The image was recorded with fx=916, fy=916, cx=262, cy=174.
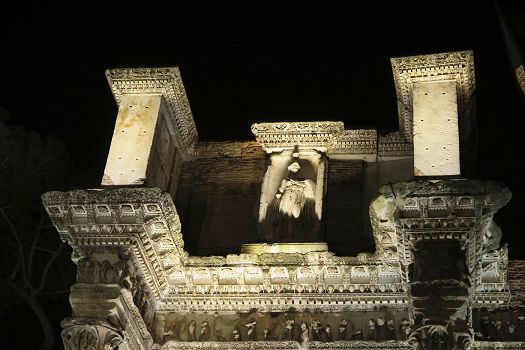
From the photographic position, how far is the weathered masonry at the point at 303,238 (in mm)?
10492

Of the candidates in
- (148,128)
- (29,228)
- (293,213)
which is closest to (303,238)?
(293,213)

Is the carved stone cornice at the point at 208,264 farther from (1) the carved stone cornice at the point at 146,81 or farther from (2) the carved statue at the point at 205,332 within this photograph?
(1) the carved stone cornice at the point at 146,81

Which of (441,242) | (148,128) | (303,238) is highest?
(148,128)

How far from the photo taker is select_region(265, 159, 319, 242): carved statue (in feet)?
41.1

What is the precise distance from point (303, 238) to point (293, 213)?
0.46m

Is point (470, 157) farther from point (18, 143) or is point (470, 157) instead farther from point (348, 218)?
point (18, 143)

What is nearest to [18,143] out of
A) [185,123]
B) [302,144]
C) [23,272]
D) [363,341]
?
[23,272]

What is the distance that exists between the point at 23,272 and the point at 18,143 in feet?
8.95

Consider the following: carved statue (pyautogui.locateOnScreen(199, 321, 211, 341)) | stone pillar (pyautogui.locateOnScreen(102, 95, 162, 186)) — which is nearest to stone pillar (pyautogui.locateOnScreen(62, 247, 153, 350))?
carved statue (pyautogui.locateOnScreen(199, 321, 211, 341))

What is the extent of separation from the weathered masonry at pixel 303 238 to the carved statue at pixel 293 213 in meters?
0.02

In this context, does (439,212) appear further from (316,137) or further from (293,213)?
(316,137)

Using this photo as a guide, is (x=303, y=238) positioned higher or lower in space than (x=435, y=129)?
lower

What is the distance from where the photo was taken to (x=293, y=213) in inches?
501

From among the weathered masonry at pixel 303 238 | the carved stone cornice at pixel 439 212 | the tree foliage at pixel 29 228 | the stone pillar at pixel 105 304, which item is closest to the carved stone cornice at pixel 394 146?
the weathered masonry at pixel 303 238
